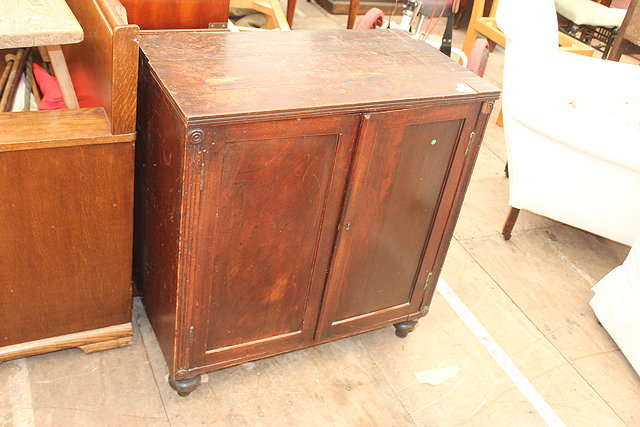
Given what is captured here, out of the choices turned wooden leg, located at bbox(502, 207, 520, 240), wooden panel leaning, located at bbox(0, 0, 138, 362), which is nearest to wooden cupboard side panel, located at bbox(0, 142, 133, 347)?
wooden panel leaning, located at bbox(0, 0, 138, 362)

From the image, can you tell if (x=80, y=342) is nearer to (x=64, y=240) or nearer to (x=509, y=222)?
(x=64, y=240)

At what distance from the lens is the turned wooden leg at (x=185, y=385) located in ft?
7.02

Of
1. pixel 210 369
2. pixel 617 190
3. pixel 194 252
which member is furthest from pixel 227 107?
pixel 617 190

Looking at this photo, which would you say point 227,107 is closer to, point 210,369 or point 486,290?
point 210,369

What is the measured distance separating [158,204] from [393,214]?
2.41 ft

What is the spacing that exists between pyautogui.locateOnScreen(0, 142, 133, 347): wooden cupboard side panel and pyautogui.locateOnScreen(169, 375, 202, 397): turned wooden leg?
321mm

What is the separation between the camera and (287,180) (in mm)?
1832

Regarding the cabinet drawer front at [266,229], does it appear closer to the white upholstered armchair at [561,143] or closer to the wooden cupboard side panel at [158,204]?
the wooden cupboard side panel at [158,204]

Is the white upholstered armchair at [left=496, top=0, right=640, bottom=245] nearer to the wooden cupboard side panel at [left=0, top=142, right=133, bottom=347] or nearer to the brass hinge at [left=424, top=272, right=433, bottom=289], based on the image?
the brass hinge at [left=424, top=272, right=433, bottom=289]

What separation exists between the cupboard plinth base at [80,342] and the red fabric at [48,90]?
797 millimetres

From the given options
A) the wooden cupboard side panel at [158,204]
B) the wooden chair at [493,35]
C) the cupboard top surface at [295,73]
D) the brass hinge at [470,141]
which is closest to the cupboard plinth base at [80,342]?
the wooden cupboard side panel at [158,204]

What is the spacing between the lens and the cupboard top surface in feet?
5.54

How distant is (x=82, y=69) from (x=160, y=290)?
2.50 ft

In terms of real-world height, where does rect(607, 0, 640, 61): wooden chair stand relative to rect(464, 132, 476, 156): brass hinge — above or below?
below
